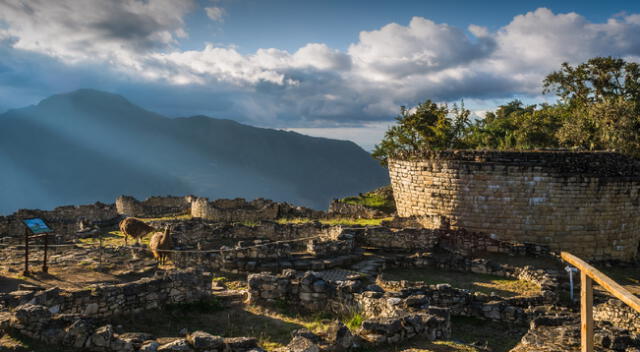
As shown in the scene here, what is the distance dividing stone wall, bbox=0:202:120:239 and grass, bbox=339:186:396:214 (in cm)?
1869

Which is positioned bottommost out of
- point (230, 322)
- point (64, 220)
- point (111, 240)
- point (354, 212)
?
point (230, 322)

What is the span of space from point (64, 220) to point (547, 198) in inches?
1023

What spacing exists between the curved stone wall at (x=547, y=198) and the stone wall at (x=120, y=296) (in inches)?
491

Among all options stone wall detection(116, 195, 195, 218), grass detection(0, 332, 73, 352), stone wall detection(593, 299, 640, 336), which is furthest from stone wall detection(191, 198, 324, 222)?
grass detection(0, 332, 73, 352)

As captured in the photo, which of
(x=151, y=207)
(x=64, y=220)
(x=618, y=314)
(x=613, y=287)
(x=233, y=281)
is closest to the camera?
(x=613, y=287)

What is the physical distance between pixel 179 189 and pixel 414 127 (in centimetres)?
16754

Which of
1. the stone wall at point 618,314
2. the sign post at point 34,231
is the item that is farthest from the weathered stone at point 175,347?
the stone wall at point 618,314

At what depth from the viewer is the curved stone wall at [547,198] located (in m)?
18.8

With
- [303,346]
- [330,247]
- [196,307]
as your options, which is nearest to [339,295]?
[303,346]

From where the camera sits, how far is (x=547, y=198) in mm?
18797

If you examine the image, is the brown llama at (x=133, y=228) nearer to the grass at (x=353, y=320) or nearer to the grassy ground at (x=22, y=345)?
the grassy ground at (x=22, y=345)

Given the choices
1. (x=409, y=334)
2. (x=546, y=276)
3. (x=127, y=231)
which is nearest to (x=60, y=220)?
(x=127, y=231)

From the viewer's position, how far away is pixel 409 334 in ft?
27.4

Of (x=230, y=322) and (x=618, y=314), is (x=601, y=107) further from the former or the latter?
(x=230, y=322)
